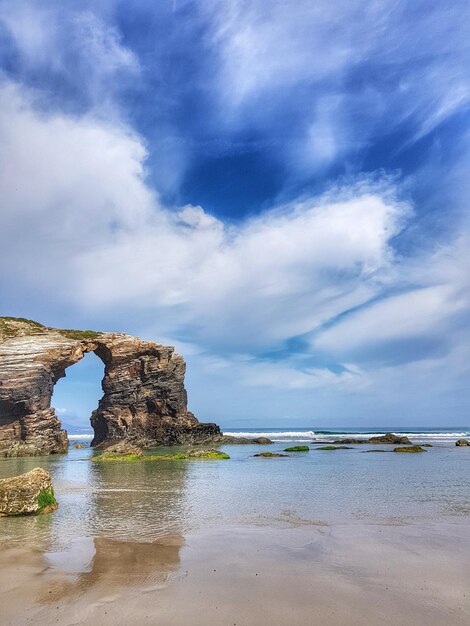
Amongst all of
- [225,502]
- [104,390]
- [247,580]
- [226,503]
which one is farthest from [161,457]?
[104,390]

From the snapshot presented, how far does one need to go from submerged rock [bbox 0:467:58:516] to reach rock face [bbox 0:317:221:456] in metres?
48.5

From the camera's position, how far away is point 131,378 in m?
79.2

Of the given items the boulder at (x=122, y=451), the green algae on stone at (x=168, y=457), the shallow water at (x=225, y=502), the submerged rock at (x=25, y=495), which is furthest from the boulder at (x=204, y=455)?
the submerged rock at (x=25, y=495)

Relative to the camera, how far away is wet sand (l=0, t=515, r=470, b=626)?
6711mm

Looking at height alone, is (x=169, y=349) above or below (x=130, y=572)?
above

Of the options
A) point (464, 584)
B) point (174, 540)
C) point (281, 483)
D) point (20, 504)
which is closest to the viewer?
point (464, 584)

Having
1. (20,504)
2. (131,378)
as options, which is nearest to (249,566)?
(20,504)

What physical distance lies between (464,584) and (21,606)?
7.78m

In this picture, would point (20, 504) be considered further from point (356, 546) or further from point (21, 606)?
point (356, 546)

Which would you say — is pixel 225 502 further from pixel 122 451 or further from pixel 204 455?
pixel 122 451

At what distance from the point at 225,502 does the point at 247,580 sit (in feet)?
33.1

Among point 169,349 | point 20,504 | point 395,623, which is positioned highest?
point 169,349

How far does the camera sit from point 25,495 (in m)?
15.1

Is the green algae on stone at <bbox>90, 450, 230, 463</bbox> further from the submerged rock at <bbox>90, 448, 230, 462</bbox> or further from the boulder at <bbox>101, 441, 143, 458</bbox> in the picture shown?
the boulder at <bbox>101, 441, 143, 458</bbox>
